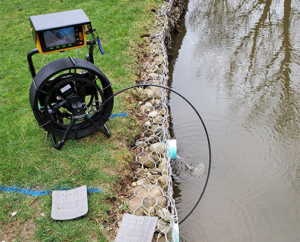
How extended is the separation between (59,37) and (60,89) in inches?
23.9

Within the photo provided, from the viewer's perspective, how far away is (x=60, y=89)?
3242 millimetres

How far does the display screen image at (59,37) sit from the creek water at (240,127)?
7.17 feet

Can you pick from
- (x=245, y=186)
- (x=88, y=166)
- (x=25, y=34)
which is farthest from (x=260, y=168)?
(x=25, y=34)

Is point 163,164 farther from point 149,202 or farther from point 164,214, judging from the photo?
point 164,214

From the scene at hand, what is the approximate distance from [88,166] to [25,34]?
4.96 m

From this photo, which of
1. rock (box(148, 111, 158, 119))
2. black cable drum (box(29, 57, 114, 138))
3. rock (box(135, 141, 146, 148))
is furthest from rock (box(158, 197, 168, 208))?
rock (box(148, 111, 158, 119))

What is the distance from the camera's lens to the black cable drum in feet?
10.0

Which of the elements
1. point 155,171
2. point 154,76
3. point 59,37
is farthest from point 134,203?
point 154,76

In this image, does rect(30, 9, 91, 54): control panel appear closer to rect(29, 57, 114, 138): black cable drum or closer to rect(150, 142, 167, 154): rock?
rect(29, 57, 114, 138): black cable drum

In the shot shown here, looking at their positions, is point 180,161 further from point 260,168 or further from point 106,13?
point 106,13

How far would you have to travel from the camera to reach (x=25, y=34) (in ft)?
22.5

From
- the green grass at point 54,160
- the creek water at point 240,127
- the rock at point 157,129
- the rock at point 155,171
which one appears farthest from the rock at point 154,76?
the rock at point 155,171

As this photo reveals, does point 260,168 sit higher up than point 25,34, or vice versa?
point 25,34

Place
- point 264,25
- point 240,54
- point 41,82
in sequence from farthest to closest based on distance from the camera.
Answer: point 264,25 → point 240,54 → point 41,82
